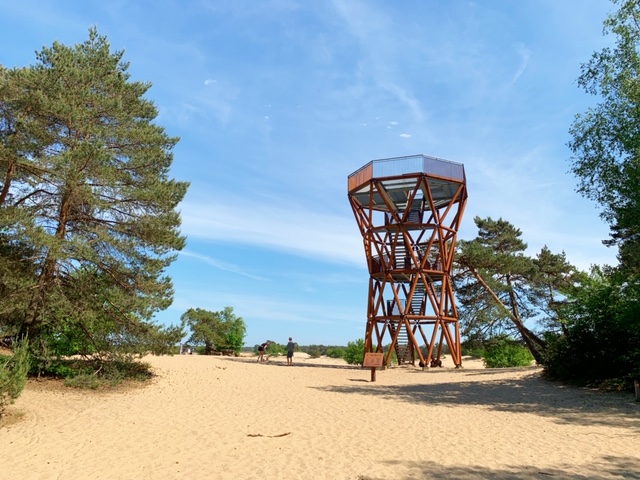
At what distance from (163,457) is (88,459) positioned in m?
1.13

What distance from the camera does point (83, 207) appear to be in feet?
44.6

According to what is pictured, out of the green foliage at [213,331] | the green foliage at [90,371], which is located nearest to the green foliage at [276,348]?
the green foliage at [213,331]

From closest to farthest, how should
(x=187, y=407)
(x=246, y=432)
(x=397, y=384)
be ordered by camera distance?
1. (x=246, y=432)
2. (x=187, y=407)
3. (x=397, y=384)

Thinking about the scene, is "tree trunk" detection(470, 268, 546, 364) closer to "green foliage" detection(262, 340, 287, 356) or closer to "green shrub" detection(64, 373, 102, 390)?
"green shrub" detection(64, 373, 102, 390)

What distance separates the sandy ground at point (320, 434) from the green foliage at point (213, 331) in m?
24.6

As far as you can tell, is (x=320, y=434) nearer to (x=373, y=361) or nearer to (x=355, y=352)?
(x=373, y=361)

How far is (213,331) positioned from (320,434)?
32.0 m

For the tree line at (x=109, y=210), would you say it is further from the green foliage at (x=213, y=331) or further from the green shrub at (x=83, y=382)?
the green foliage at (x=213, y=331)

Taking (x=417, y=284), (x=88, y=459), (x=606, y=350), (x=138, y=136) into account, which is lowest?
(x=88, y=459)

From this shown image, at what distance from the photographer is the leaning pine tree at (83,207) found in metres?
11.8

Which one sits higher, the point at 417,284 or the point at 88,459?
the point at 417,284

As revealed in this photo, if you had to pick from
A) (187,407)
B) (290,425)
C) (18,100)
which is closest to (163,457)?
(290,425)

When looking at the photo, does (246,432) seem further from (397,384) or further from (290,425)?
(397,384)

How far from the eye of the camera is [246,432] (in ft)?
27.0
